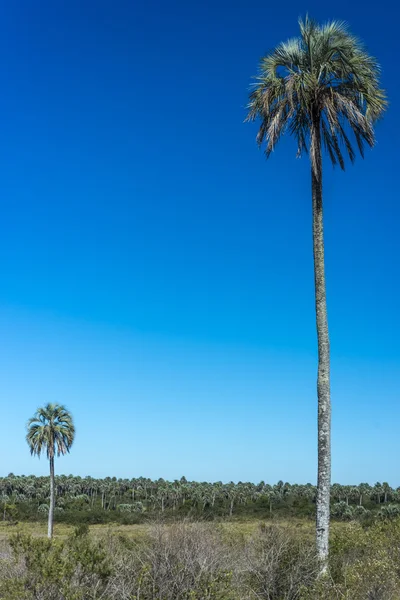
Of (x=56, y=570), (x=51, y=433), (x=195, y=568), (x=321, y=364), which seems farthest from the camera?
(x=51, y=433)

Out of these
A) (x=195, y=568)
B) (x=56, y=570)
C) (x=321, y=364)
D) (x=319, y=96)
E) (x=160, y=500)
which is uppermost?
(x=319, y=96)

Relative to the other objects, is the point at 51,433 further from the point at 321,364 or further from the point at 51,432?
the point at 321,364

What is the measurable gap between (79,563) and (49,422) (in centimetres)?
3625

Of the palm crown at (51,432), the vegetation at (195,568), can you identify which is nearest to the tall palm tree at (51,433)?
the palm crown at (51,432)

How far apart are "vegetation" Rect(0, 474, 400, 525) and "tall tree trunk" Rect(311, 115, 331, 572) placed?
35.1 m

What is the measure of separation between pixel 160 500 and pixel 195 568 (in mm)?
89985

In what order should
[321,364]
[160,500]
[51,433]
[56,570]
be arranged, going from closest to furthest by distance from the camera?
1. [56,570]
2. [321,364]
3. [51,433]
4. [160,500]

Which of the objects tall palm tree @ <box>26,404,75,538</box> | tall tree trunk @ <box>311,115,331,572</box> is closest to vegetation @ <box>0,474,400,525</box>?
tall palm tree @ <box>26,404,75,538</box>

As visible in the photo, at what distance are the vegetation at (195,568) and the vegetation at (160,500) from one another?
35371 millimetres

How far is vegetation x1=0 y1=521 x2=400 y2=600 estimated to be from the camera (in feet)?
30.7

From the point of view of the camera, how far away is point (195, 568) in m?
11.0

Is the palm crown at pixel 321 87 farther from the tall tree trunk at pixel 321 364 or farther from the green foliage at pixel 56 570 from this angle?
the green foliage at pixel 56 570

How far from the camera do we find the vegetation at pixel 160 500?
209 feet

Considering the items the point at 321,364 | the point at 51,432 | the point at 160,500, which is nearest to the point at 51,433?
the point at 51,432
